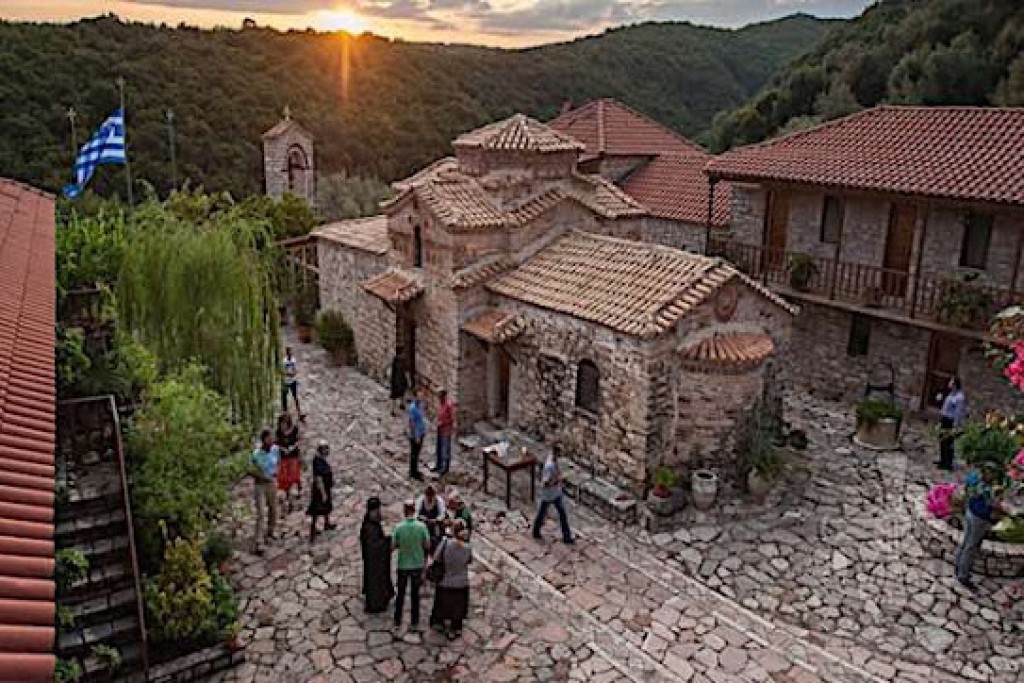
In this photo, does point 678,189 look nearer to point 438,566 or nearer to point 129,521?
point 438,566

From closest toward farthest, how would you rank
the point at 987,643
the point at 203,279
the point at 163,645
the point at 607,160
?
the point at 163,645 → the point at 987,643 → the point at 203,279 → the point at 607,160

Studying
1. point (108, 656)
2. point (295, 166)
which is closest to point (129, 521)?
point (108, 656)

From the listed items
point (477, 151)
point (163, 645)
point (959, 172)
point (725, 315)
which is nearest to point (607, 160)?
point (477, 151)

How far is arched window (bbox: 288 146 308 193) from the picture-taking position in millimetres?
28766

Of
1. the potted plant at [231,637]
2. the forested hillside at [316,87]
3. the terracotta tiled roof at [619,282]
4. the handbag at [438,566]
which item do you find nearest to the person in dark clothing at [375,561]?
the handbag at [438,566]

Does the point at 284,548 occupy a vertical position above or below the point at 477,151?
below

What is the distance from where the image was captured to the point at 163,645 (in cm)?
924

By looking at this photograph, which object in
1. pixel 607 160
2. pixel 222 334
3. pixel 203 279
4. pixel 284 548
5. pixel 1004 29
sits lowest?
pixel 284 548

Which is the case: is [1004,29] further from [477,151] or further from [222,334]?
[222,334]

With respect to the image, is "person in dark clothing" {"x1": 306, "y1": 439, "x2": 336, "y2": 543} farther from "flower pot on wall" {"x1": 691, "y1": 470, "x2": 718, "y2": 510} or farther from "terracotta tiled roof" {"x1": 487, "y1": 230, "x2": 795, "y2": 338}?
"flower pot on wall" {"x1": 691, "y1": 470, "x2": 718, "y2": 510}

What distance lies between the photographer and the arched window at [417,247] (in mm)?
17844

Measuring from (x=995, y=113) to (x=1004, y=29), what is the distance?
1861cm

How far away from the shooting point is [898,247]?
17.7 m

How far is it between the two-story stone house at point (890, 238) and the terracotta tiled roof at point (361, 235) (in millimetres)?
8572
